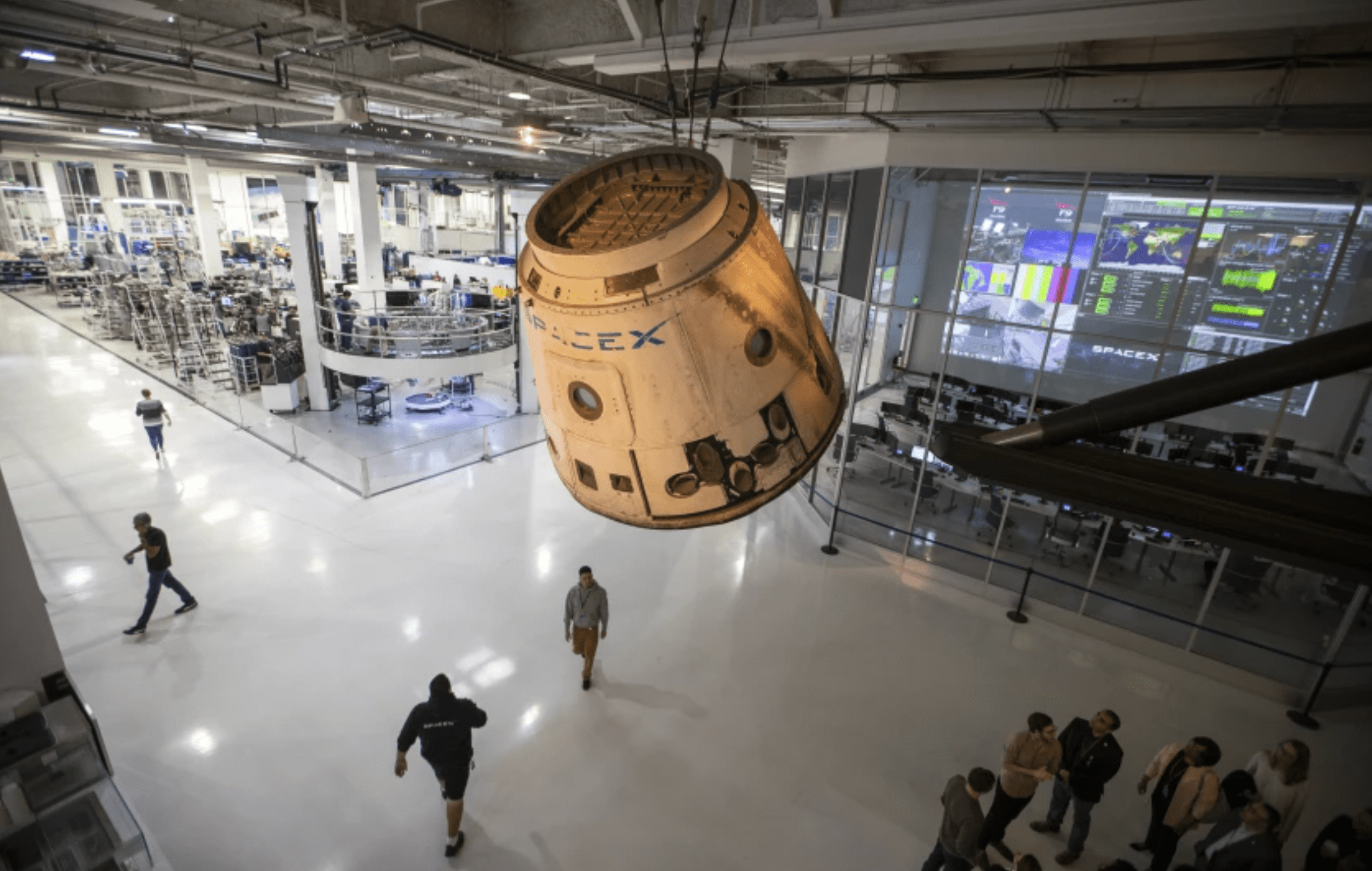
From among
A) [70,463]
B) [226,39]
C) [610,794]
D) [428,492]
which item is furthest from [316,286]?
[610,794]

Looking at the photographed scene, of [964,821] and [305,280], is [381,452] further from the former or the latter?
[964,821]

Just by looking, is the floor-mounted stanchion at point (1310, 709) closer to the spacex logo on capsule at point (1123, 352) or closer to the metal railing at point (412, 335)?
the spacex logo on capsule at point (1123, 352)

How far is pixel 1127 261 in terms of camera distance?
48.7 feet

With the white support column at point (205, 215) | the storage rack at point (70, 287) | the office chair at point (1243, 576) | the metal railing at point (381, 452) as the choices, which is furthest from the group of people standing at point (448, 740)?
the white support column at point (205, 215)

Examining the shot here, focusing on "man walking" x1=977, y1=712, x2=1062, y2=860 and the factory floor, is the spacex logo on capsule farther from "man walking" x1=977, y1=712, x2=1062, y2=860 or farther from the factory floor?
the factory floor

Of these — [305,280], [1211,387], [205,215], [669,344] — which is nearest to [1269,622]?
[1211,387]

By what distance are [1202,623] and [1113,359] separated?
9.15 metres

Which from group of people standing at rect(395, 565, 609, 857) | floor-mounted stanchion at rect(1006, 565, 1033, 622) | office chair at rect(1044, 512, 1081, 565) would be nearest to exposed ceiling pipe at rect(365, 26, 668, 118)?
group of people standing at rect(395, 565, 609, 857)

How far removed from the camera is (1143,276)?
49.4 feet

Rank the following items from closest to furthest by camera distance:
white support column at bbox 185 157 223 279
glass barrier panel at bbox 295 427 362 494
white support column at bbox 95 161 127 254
→ glass barrier panel at bbox 295 427 362 494, white support column at bbox 185 157 223 279, white support column at bbox 95 161 127 254

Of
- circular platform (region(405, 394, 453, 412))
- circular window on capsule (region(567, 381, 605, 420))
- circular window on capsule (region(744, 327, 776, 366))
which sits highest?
circular window on capsule (region(744, 327, 776, 366))

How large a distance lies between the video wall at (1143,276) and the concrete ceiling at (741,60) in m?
3.08

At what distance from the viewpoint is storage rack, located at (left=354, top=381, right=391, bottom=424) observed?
50.0 ft

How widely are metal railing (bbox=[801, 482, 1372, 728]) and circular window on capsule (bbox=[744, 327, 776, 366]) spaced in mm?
7428
